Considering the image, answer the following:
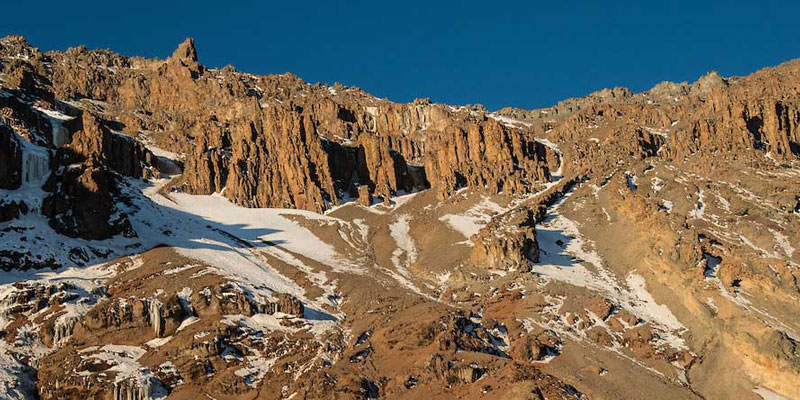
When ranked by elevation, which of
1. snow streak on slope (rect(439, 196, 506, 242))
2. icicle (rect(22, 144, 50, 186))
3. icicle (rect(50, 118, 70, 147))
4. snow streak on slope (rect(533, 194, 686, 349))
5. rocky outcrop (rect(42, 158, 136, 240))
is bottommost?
snow streak on slope (rect(533, 194, 686, 349))

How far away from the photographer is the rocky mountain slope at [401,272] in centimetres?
8856

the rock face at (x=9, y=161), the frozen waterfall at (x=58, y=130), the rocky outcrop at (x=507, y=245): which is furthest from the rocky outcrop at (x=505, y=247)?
the frozen waterfall at (x=58, y=130)

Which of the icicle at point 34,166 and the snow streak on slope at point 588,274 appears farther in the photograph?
the icicle at point 34,166

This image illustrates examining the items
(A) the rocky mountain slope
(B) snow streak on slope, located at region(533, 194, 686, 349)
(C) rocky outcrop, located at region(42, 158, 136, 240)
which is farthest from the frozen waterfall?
(B) snow streak on slope, located at region(533, 194, 686, 349)

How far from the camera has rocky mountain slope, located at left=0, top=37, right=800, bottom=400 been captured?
88.6 meters

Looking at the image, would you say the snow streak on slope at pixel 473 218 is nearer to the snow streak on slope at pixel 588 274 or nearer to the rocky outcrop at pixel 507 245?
the rocky outcrop at pixel 507 245

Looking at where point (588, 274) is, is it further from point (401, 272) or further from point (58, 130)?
point (58, 130)

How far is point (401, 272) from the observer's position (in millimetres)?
137000

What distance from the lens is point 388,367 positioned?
8844cm

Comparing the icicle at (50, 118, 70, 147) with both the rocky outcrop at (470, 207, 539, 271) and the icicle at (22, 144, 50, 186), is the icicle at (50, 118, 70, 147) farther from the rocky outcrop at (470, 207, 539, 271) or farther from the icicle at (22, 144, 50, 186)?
the rocky outcrop at (470, 207, 539, 271)

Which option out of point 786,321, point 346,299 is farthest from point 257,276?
point 786,321

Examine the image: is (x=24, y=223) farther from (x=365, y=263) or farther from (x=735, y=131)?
(x=735, y=131)

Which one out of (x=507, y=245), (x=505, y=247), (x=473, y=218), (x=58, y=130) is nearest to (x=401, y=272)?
(x=505, y=247)

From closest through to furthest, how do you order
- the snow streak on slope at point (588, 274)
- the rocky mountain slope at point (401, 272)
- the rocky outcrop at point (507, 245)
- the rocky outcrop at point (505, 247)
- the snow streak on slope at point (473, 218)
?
the rocky mountain slope at point (401, 272) → the snow streak on slope at point (588, 274) → the rocky outcrop at point (505, 247) → the rocky outcrop at point (507, 245) → the snow streak on slope at point (473, 218)
